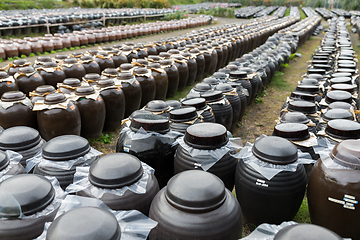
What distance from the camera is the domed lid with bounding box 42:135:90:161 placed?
9.28 ft

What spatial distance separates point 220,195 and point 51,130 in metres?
3.51

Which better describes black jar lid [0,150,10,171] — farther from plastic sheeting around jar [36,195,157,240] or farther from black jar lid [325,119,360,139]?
black jar lid [325,119,360,139]

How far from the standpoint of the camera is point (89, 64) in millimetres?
7324

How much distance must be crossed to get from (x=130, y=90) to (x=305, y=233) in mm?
4714

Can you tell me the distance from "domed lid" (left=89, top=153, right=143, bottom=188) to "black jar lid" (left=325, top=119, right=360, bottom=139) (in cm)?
239

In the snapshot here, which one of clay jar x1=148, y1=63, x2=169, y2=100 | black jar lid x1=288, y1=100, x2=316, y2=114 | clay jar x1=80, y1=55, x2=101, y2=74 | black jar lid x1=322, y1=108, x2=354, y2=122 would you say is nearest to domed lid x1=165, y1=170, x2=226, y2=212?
black jar lid x1=322, y1=108, x2=354, y2=122

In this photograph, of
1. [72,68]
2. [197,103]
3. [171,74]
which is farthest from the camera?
[171,74]

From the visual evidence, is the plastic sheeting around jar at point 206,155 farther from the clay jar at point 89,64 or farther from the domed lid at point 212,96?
the clay jar at point 89,64

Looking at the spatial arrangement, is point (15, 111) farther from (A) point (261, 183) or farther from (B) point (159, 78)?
(A) point (261, 183)

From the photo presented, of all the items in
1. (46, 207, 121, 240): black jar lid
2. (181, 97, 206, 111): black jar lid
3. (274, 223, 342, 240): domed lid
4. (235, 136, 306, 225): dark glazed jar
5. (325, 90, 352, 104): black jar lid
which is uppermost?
(325, 90, 352, 104): black jar lid

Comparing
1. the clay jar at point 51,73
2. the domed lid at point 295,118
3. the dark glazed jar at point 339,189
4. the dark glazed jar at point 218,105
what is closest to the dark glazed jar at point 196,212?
the dark glazed jar at point 339,189

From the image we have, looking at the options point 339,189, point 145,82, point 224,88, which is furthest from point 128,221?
point 145,82

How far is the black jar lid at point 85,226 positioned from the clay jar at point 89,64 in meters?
6.04

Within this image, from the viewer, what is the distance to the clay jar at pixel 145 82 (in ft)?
20.5
